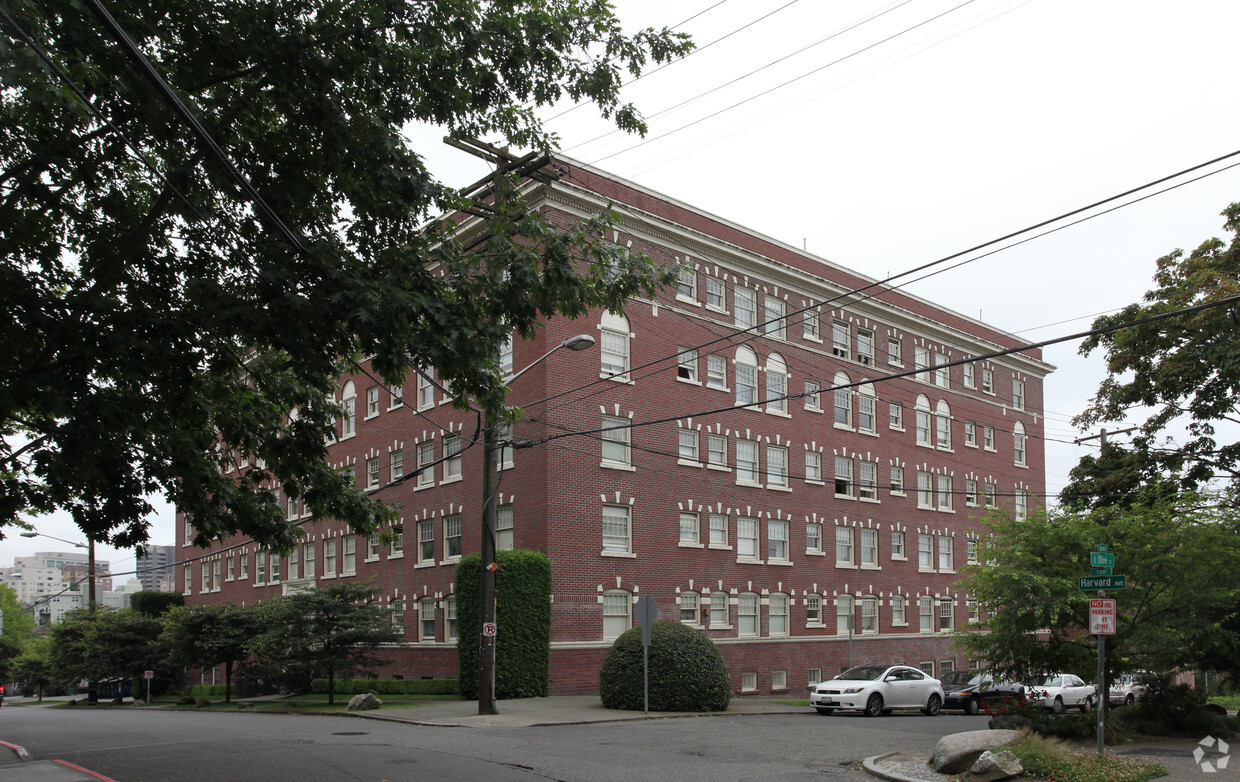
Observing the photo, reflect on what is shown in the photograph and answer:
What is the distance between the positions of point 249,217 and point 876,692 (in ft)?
71.3

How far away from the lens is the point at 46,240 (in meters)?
12.4

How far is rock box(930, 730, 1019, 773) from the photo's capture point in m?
15.0

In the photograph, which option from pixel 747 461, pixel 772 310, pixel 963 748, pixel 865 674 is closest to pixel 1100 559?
pixel 963 748

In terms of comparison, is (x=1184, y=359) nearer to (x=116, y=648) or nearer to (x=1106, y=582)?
(x=1106, y=582)

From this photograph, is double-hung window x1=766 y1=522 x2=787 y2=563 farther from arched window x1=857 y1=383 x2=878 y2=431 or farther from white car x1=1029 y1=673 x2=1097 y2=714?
white car x1=1029 y1=673 x2=1097 y2=714

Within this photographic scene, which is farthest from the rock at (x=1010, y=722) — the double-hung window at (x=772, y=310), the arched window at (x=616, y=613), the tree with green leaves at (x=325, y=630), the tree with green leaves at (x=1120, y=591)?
the double-hung window at (x=772, y=310)

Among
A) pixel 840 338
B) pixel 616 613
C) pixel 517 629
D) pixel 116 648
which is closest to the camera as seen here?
pixel 517 629

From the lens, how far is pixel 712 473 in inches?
1454

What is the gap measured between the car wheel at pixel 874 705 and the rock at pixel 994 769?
13.9 meters

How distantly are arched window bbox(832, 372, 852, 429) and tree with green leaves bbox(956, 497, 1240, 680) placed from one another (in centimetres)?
2308

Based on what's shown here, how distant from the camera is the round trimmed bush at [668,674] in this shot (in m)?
26.6

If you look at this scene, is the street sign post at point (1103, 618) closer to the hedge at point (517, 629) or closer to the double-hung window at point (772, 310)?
the hedge at point (517, 629)

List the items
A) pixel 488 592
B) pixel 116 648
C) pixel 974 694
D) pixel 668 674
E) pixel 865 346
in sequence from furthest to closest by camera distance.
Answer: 1. pixel 116 648
2. pixel 865 346
3. pixel 974 694
4. pixel 668 674
5. pixel 488 592

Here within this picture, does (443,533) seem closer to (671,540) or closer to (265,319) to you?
(671,540)
